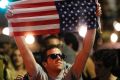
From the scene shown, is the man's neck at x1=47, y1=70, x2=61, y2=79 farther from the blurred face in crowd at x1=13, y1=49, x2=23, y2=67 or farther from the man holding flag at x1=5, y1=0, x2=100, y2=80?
the blurred face in crowd at x1=13, y1=49, x2=23, y2=67

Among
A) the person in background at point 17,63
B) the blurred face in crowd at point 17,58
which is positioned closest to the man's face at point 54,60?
the person in background at point 17,63

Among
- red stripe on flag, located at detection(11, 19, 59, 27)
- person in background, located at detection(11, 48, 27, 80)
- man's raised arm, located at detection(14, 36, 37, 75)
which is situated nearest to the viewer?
man's raised arm, located at detection(14, 36, 37, 75)

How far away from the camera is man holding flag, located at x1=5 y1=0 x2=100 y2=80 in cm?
859

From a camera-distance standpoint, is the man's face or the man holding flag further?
the man's face

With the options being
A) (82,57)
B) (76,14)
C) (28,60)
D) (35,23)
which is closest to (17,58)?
(35,23)

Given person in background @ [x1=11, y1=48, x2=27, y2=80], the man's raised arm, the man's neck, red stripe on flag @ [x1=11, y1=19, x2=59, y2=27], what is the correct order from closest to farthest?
1. the man's raised arm
2. the man's neck
3. red stripe on flag @ [x1=11, y1=19, x2=59, y2=27]
4. person in background @ [x1=11, y1=48, x2=27, y2=80]

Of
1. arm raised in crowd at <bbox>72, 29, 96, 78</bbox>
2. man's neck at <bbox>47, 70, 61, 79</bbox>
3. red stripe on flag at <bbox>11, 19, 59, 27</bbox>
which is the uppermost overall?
red stripe on flag at <bbox>11, 19, 59, 27</bbox>

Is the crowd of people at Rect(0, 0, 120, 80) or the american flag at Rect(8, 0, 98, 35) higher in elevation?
the american flag at Rect(8, 0, 98, 35)

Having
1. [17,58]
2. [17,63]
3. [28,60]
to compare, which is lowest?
[28,60]

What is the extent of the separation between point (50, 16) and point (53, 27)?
187 millimetres

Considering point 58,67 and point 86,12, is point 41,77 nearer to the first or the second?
point 58,67

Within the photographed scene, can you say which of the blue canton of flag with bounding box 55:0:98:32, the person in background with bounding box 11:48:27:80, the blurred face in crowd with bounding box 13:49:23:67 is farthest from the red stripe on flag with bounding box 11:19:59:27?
the blurred face in crowd with bounding box 13:49:23:67

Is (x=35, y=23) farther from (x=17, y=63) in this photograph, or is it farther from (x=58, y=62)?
(x=17, y=63)

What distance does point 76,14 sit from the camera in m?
8.96
